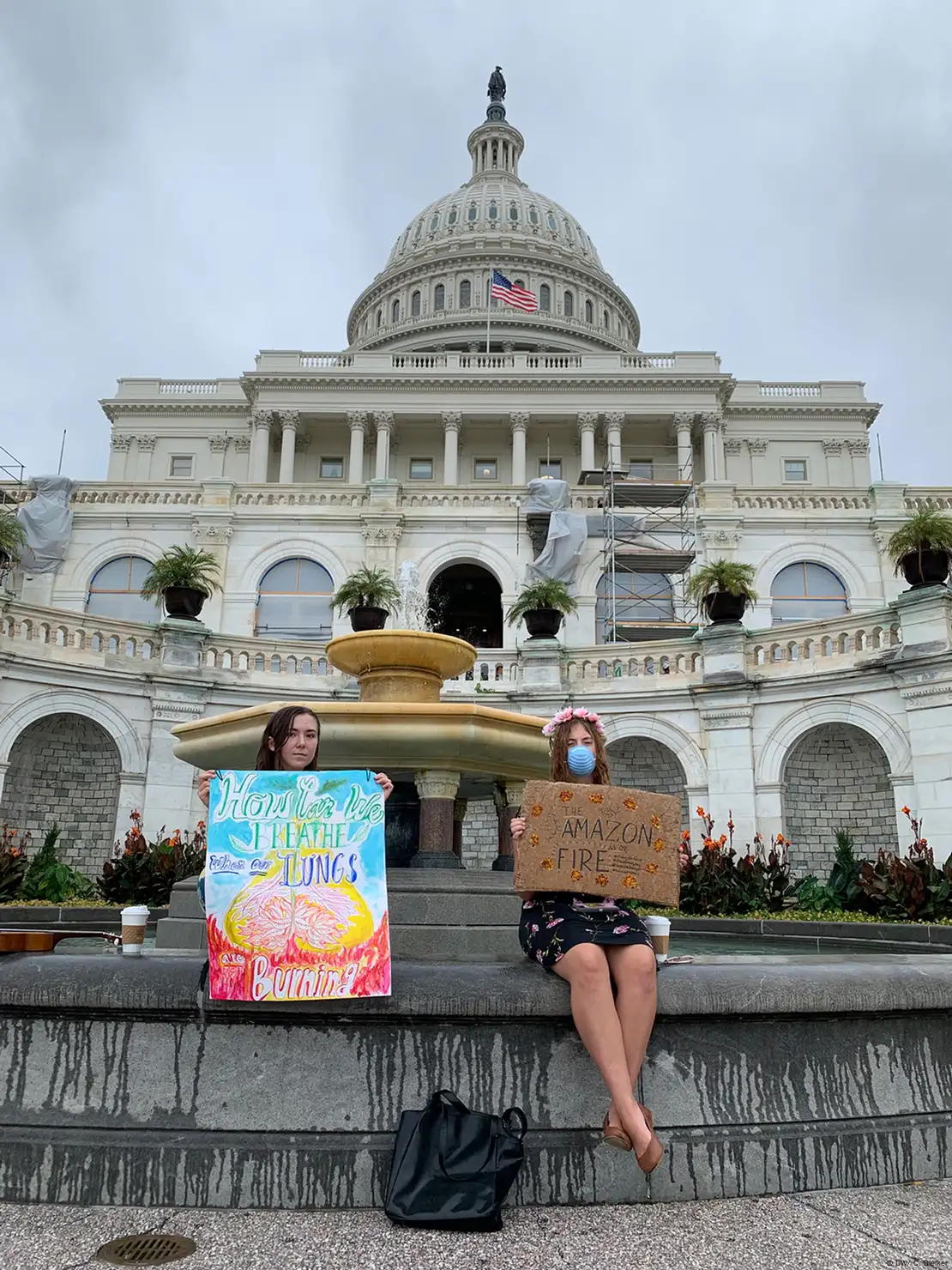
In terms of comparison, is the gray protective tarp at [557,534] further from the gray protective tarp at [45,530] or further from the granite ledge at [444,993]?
the granite ledge at [444,993]

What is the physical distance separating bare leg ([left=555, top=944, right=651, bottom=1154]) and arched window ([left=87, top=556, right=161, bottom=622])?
30788 mm

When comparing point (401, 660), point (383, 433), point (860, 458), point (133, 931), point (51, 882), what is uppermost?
point (860, 458)

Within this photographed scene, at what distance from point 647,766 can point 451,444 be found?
38.2m

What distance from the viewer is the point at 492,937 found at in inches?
284

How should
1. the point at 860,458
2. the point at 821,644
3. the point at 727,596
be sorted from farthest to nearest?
the point at 860,458
the point at 727,596
the point at 821,644

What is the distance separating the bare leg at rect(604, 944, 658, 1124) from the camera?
4254 mm

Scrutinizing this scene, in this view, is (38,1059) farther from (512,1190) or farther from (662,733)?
(662,733)

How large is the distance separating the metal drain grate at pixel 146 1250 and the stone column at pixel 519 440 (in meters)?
53.1

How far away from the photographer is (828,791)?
19188 millimetres

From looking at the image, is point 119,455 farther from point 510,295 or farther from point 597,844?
point 597,844

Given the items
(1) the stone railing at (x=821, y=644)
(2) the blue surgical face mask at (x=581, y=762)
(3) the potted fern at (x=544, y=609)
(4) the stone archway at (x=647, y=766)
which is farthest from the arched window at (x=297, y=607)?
(2) the blue surgical face mask at (x=581, y=762)

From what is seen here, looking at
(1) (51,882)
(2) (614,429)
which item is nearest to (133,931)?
(1) (51,882)

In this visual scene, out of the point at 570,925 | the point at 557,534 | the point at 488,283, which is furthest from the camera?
the point at 488,283

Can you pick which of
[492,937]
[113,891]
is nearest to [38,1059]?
[492,937]
